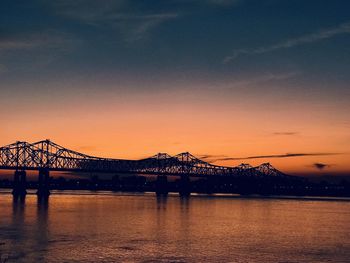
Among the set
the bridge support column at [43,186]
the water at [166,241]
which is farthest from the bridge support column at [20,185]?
the water at [166,241]

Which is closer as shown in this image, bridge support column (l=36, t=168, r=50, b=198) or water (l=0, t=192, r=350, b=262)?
water (l=0, t=192, r=350, b=262)

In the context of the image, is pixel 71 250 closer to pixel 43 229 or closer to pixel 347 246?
pixel 43 229

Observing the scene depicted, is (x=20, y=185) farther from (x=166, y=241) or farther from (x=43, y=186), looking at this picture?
(x=166, y=241)

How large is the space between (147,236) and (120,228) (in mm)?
8511

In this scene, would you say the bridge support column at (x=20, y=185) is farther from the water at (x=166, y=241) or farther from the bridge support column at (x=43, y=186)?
the water at (x=166, y=241)

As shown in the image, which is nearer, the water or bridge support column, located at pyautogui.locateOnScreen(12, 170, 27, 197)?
the water

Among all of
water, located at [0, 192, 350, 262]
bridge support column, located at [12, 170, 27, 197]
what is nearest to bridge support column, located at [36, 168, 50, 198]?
bridge support column, located at [12, 170, 27, 197]

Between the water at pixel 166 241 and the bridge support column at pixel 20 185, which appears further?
the bridge support column at pixel 20 185

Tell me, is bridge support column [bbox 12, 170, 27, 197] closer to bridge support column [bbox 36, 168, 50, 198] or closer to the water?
bridge support column [bbox 36, 168, 50, 198]

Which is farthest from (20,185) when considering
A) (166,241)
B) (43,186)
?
(166,241)

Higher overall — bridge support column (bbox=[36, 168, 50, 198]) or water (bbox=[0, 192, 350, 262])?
bridge support column (bbox=[36, 168, 50, 198])

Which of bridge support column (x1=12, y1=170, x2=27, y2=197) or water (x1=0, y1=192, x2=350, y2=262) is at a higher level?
bridge support column (x1=12, y1=170, x2=27, y2=197)

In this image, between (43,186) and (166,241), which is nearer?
(166,241)

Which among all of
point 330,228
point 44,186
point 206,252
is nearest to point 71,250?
point 206,252
